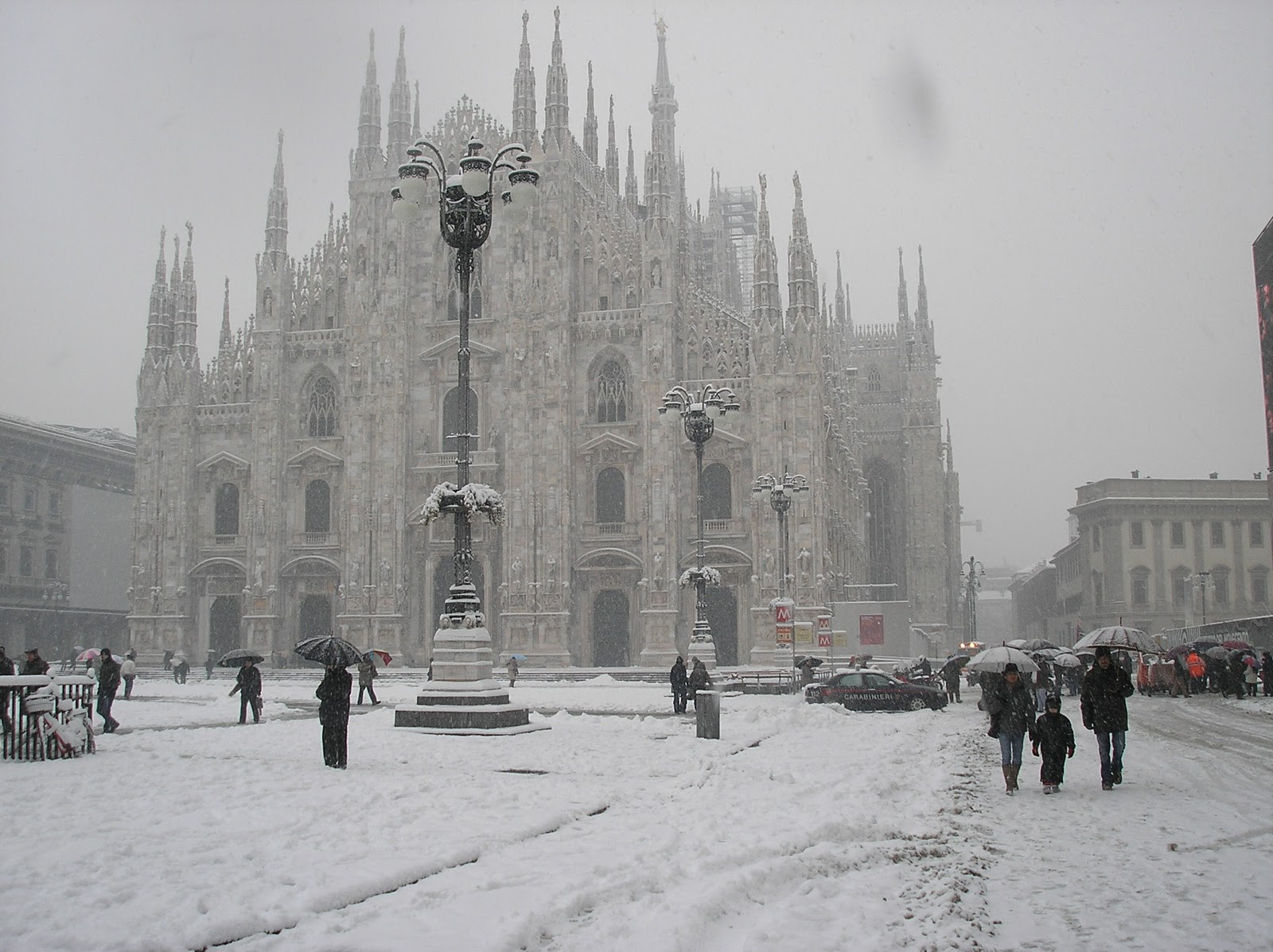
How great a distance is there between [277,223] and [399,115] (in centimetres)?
703

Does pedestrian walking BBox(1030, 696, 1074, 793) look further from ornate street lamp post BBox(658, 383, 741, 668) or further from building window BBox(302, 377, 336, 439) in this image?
building window BBox(302, 377, 336, 439)

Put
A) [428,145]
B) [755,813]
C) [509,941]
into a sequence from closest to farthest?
1. [509,941]
2. [755,813]
3. [428,145]

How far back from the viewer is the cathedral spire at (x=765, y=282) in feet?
150

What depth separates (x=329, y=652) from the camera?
15.8 meters

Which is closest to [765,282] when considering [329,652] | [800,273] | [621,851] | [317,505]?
[800,273]

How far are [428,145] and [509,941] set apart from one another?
17378 mm

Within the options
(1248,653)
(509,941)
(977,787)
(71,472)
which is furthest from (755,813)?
(71,472)

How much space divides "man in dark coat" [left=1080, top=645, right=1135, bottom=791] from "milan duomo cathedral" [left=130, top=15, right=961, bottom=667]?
31.1 m

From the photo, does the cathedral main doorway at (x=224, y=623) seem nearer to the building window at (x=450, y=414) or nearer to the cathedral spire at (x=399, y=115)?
the building window at (x=450, y=414)

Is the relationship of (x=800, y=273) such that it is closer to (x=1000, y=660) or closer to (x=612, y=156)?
(x=612, y=156)

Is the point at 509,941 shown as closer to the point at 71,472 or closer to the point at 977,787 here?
the point at 977,787

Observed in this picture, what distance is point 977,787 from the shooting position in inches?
516

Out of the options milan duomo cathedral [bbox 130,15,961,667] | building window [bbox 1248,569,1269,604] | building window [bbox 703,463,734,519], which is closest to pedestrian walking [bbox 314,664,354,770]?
milan duomo cathedral [bbox 130,15,961,667]

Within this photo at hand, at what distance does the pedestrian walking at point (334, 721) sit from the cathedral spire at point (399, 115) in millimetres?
40347
